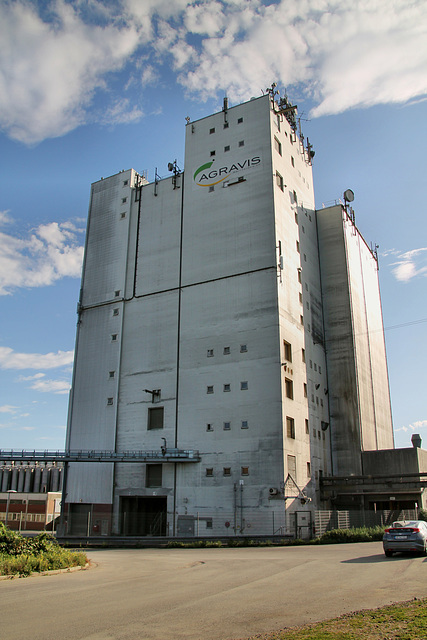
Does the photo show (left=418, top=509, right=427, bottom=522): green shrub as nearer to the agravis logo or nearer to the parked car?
the parked car

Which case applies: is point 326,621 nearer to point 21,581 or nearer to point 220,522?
point 21,581

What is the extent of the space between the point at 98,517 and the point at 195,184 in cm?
3122

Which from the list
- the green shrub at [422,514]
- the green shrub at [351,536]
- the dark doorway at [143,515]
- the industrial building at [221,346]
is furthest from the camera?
the dark doorway at [143,515]

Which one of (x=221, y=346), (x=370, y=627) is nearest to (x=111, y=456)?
(x=221, y=346)

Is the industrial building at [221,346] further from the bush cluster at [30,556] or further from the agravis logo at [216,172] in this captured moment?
the bush cluster at [30,556]

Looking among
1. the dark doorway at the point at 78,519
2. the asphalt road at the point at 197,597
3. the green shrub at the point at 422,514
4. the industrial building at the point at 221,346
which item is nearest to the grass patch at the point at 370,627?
the asphalt road at the point at 197,597

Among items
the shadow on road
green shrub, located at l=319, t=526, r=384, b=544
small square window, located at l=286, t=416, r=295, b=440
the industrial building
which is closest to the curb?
the shadow on road

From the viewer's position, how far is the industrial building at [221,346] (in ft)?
131

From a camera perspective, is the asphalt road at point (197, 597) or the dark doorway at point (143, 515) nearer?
the asphalt road at point (197, 597)

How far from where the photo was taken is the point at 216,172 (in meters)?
48.9

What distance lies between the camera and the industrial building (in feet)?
131

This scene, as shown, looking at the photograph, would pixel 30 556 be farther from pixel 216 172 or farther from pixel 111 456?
pixel 216 172

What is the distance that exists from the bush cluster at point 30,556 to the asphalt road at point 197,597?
637 mm

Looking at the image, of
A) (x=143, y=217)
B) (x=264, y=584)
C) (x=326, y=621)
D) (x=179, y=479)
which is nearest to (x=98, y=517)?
(x=179, y=479)
